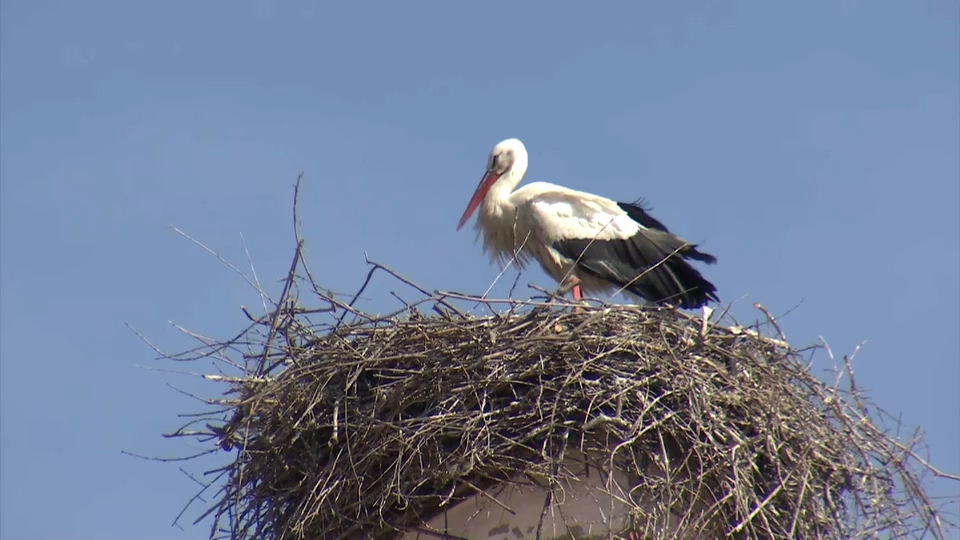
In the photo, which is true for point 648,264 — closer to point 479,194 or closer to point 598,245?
point 598,245

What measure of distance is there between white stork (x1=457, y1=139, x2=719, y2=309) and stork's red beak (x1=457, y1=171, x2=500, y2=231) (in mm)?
328

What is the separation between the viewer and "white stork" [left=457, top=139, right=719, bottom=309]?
26.0ft

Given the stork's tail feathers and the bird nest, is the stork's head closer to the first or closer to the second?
the stork's tail feathers

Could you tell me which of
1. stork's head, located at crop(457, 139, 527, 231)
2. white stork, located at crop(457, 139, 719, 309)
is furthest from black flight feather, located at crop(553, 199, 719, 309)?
stork's head, located at crop(457, 139, 527, 231)

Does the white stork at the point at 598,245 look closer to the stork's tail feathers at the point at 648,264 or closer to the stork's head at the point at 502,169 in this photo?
the stork's tail feathers at the point at 648,264

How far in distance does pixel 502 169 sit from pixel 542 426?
3.51m

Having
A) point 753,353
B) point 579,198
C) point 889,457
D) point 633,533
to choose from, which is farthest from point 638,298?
point 633,533

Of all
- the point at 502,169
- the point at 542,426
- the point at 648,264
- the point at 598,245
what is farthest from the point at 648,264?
the point at 542,426

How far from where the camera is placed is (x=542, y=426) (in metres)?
5.40

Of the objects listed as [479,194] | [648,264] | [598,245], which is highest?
[479,194]

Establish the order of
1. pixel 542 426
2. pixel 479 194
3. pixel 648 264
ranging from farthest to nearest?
1. pixel 479 194
2. pixel 648 264
3. pixel 542 426

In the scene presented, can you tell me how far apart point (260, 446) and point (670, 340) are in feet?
5.79

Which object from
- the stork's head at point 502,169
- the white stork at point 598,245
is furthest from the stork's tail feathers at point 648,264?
the stork's head at point 502,169

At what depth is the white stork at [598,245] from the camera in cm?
791
